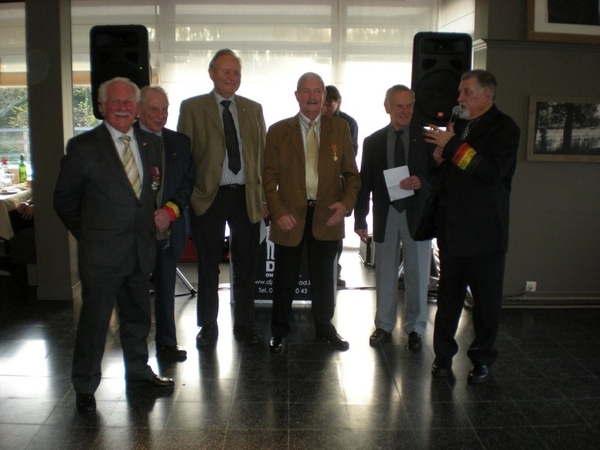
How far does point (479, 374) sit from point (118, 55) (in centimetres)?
300

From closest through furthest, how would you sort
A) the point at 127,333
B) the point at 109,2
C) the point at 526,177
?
1. the point at 127,333
2. the point at 526,177
3. the point at 109,2

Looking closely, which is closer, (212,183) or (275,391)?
(275,391)

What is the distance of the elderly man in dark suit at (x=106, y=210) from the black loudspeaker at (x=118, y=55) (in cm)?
141

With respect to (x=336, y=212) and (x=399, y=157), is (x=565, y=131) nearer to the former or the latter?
(x=399, y=157)

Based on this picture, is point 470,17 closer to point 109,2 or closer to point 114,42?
point 114,42

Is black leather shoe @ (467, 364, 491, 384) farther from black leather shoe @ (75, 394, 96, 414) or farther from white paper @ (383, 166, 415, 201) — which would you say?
black leather shoe @ (75, 394, 96, 414)

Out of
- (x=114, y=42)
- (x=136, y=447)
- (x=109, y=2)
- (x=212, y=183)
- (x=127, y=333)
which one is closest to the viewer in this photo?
(x=136, y=447)

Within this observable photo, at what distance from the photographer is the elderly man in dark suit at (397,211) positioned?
3.79 meters

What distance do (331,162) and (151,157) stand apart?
3.45 ft

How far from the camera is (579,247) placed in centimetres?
482

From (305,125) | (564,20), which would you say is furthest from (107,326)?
(564,20)

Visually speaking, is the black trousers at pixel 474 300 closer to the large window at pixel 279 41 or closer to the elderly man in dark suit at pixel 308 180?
the elderly man in dark suit at pixel 308 180

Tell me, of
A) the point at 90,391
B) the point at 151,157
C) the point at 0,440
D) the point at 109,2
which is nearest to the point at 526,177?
the point at 151,157

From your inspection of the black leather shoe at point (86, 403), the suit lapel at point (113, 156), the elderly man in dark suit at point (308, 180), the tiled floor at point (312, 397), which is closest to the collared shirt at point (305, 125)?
the elderly man in dark suit at point (308, 180)
